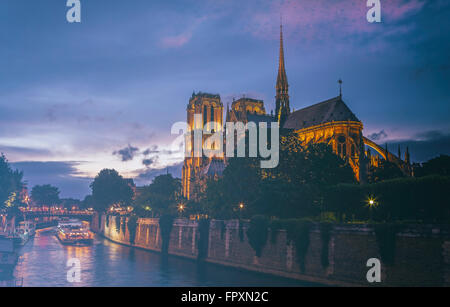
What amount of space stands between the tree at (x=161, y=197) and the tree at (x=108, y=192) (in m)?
38.6

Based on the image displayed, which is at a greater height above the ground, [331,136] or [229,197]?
[331,136]

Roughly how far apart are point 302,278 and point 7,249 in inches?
1693

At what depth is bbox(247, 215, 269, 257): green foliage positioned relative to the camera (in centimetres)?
4920

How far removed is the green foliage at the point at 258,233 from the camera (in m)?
49.2

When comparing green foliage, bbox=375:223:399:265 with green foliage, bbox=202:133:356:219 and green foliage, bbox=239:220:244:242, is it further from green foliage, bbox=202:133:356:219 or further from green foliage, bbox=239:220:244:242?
green foliage, bbox=239:220:244:242

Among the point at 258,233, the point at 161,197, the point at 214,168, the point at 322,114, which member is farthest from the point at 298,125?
the point at 258,233

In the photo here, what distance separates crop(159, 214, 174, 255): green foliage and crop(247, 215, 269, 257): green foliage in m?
25.2

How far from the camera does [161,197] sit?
304 feet

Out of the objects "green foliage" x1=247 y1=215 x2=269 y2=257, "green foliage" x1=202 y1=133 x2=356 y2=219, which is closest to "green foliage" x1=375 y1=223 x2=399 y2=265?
"green foliage" x1=202 y1=133 x2=356 y2=219

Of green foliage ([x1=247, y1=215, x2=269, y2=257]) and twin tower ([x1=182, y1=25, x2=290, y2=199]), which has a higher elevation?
twin tower ([x1=182, y1=25, x2=290, y2=199])

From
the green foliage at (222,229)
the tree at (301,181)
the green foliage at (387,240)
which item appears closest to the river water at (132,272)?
the green foliage at (222,229)

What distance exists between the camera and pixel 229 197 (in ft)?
201

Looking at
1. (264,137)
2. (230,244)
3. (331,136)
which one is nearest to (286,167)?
(264,137)
